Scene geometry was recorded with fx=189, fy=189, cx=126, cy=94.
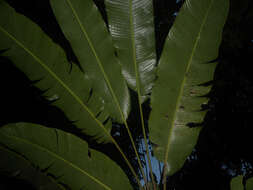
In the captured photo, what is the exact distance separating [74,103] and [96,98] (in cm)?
13

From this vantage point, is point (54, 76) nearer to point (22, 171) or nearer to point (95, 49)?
point (95, 49)

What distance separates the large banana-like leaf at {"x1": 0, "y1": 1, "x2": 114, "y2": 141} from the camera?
992 mm

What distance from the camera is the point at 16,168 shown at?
1.01m

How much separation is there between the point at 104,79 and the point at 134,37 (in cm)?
32

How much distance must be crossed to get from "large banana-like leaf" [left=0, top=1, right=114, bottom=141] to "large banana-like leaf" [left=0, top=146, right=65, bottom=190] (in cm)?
33

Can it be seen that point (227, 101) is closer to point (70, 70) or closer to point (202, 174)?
point (202, 174)

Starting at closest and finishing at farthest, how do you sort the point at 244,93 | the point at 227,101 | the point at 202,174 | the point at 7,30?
the point at 7,30
the point at 244,93
the point at 227,101
the point at 202,174

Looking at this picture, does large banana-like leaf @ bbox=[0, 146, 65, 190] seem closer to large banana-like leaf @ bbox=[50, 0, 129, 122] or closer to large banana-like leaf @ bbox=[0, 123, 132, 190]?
large banana-like leaf @ bbox=[0, 123, 132, 190]

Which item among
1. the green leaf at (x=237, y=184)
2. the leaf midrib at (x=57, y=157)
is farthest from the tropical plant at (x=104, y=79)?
the green leaf at (x=237, y=184)

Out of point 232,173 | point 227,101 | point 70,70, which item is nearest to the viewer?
point 70,70

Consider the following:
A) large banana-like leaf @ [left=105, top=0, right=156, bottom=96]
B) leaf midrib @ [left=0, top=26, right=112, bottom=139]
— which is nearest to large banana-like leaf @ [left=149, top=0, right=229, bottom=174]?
large banana-like leaf @ [left=105, top=0, right=156, bottom=96]

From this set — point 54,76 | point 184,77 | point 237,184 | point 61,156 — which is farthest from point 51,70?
point 237,184

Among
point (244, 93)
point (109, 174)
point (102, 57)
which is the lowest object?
point (244, 93)

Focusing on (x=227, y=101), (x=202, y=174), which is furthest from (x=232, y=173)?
(x=227, y=101)
